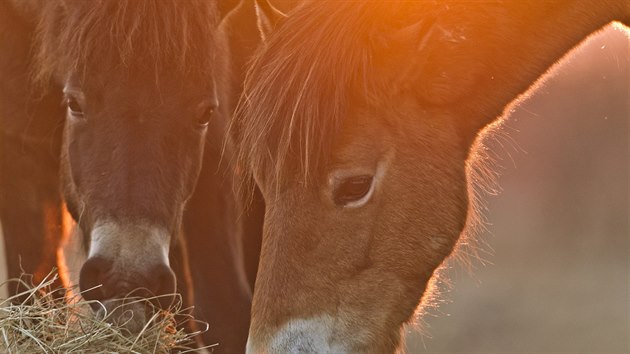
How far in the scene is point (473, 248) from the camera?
417 centimetres

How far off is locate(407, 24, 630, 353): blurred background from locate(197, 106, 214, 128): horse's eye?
605cm

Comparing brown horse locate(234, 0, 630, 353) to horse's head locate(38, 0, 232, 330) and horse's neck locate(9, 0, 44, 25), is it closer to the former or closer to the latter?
horse's head locate(38, 0, 232, 330)

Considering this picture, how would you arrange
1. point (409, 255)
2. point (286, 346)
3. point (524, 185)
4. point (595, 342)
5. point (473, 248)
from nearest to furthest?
1. point (286, 346)
2. point (409, 255)
3. point (473, 248)
4. point (595, 342)
5. point (524, 185)

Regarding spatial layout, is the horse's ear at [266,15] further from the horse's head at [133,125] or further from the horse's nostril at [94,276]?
the horse's nostril at [94,276]

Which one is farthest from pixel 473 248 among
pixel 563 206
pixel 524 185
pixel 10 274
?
pixel 563 206

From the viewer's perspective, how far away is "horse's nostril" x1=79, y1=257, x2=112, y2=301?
4137mm

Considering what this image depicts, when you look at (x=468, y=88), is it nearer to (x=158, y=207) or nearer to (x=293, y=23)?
(x=293, y=23)

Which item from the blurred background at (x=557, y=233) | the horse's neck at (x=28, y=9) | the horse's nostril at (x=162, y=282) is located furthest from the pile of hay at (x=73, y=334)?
the blurred background at (x=557, y=233)

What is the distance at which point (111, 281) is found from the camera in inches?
163

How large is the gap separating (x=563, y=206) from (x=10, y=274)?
11.0 m

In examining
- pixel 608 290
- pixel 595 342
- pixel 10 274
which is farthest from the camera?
pixel 608 290

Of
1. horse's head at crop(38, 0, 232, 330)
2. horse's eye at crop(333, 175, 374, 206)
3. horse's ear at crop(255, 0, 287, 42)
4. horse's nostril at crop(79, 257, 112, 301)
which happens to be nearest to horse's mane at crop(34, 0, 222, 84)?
horse's head at crop(38, 0, 232, 330)

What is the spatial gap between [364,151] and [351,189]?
128 mm

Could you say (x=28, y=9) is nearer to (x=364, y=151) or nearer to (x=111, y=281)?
(x=111, y=281)
